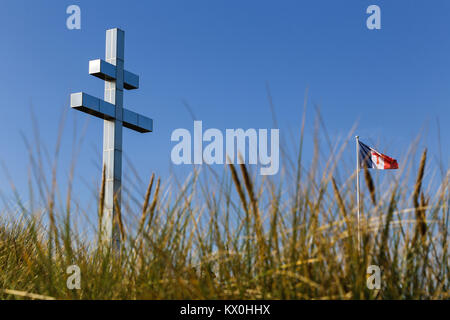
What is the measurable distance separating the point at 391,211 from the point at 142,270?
1231 millimetres

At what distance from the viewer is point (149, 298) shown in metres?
2.41

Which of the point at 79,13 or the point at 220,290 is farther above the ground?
the point at 79,13

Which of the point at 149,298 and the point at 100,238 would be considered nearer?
the point at 149,298

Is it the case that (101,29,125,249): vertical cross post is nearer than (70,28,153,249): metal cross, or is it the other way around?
(70,28,153,249): metal cross

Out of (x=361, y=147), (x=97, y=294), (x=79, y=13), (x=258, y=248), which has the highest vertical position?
(x=79, y=13)

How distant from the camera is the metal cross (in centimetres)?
956

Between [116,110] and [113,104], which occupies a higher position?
[113,104]

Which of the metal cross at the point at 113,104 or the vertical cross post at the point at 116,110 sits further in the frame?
the vertical cross post at the point at 116,110

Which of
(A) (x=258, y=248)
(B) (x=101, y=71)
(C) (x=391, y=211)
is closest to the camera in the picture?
(C) (x=391, y=211)

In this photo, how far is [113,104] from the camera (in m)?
10.1

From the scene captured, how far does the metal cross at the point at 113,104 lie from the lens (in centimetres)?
956

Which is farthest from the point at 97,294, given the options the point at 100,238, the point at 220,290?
the point at 220,290

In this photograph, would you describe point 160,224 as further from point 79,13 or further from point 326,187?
point 79,13
